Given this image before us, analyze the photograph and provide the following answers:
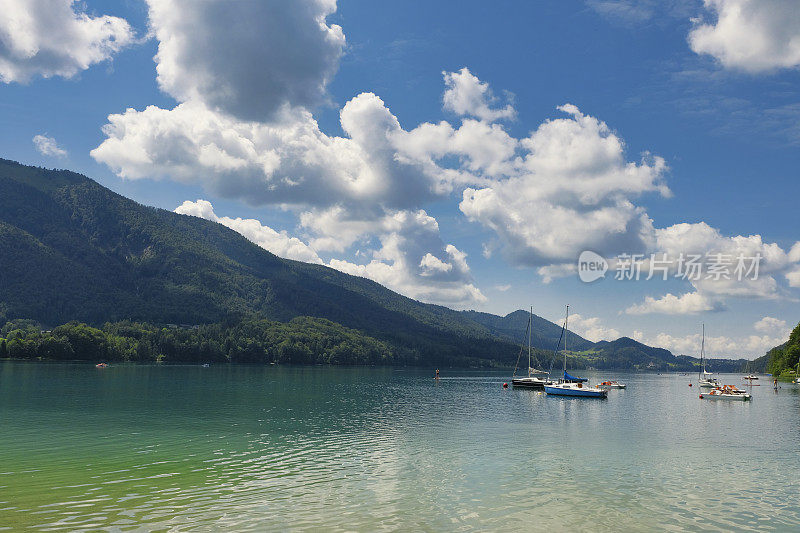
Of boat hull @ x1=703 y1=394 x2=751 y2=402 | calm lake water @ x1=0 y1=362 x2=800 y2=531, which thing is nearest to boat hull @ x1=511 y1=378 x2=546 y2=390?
boat hull @ x1=703 y1=394 x2=751 y2=402

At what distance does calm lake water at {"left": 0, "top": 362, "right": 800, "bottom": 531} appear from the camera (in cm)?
2631

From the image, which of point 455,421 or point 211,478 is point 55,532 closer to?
point 211,478

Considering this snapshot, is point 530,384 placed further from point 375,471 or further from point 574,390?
point 375,471

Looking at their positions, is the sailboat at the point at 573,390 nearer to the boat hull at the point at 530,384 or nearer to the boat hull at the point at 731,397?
the boat hull at the point at 530,384

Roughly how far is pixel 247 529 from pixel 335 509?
5087 millimetres

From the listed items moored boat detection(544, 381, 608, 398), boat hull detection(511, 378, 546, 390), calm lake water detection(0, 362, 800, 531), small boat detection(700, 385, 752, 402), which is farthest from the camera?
boat hull detection(511, 378, 546, 390)

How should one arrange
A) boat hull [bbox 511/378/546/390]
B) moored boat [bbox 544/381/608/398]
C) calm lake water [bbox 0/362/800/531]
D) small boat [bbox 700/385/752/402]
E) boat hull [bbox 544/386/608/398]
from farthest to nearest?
boat hull [bbox 511/378/546/390], small boat [bbox 700/385/752/402], moored boat [bbox 544/381/608/398], boat hull [bbox 544/386/608/398], calm lake water [bbox 0/362/800/531]

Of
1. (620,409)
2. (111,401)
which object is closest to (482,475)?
(111,401)

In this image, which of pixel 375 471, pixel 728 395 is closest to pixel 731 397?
pixel 728 395

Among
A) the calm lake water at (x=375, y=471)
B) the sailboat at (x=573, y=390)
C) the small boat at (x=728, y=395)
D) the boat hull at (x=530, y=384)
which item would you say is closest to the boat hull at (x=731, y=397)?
the small boat at (x=728, y=395)

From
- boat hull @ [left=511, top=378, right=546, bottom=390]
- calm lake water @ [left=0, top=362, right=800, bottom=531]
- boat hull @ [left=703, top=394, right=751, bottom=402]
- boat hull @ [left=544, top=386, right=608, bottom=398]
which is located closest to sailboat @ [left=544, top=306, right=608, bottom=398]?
boat hull @ [left=544, top=386, right=608, bottom=398]

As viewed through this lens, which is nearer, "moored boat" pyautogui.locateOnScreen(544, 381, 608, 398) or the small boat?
"moored boat" pyautogui.locateOnScreen(544, 381, 608, 398)

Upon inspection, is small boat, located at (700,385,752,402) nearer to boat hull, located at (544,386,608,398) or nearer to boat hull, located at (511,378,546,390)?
boat hull, located at (544,386,608,398)

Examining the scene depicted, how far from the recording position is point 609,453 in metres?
48.9
